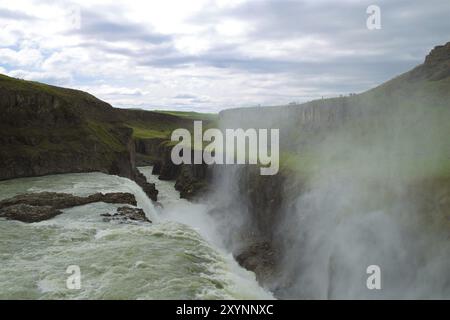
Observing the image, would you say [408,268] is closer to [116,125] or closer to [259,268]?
[259,268]

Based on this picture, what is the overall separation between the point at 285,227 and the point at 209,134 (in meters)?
57.5

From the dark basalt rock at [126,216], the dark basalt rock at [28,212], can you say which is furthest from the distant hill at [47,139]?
the dark basalt rock at [126,216]

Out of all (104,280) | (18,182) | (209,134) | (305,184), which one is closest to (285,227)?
(305,184)

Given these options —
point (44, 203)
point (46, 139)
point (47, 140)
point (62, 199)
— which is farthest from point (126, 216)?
point (46, 139)

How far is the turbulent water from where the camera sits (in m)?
18.9

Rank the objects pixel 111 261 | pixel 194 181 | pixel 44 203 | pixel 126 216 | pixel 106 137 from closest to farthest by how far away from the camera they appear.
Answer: pixel 111 261
pixel 126 216
pixel 44 203
pixel 194 181
pixel 106 137

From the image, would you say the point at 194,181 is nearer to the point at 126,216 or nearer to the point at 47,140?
the point at 47,140

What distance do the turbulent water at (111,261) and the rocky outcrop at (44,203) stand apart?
3.21 ft

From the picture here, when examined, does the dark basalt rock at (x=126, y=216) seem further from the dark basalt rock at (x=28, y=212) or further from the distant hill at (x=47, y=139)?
the distant hill at (x=47, y=139)

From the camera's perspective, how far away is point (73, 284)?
63.7 feet

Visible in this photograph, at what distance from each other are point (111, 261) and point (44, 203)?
49.6ft

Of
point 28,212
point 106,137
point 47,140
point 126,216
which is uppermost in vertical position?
point 106,137

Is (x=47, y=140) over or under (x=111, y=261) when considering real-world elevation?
over

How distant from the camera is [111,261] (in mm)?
22188
